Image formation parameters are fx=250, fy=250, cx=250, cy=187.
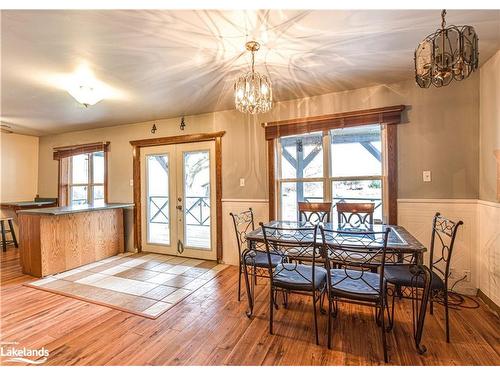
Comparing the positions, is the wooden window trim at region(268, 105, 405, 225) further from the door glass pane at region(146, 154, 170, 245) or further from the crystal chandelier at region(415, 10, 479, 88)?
the door glass pane at region(146, 154, 170, 245)

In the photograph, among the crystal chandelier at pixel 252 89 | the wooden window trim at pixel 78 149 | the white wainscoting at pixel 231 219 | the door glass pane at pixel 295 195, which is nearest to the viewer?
the crystal chandelier at pixel 252 89

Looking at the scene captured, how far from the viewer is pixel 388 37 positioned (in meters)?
1.98

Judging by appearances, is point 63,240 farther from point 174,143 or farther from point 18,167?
point 18,167

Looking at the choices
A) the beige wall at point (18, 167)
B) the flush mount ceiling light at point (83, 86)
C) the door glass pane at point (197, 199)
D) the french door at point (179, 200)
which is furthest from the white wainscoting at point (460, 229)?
the beige wall at point (18, 167)

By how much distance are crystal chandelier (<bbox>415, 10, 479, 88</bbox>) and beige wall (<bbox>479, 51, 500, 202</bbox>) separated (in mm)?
1154

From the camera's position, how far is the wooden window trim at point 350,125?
2896 millimetres

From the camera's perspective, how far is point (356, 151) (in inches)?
125

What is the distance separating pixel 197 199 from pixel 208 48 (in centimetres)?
248

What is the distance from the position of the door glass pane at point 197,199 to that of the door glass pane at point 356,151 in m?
1.94

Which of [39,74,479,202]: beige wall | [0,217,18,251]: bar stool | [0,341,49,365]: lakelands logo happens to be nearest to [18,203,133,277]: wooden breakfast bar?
[0,341,49,365]: lakelands logo

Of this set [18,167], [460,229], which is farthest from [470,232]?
[18,167]

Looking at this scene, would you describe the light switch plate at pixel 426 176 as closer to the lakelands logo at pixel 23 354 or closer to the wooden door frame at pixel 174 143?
the wooden door frame at pixel 174 143
